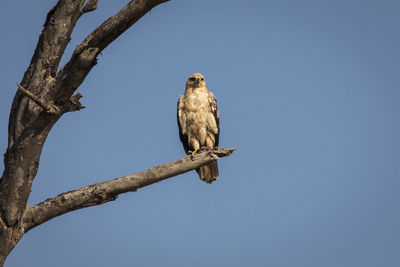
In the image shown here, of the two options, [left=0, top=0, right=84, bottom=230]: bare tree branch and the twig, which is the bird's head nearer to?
[left=0, top=0, right=84, bottom=230]: bare tree branch

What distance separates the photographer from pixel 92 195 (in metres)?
4.89

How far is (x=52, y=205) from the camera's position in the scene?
15.8 feet

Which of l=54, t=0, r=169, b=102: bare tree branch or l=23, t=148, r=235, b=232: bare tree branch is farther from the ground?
l=54, t=0, r=169, b=102: bare tree branch

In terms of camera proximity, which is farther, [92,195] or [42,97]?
[92,195]

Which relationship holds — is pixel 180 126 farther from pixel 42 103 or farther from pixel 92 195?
pixel 42 103

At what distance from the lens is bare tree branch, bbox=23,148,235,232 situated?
4.75 meters

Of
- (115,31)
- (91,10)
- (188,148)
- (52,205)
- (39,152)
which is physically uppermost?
(188,148)

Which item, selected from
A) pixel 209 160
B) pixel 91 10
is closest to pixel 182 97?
pixel 209 160

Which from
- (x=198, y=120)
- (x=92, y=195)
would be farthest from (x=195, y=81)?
(x=92, y=195)

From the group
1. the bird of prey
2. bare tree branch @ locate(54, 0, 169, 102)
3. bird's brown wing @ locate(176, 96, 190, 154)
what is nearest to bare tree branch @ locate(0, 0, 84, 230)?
bare tree branch @ locate(54, 0, 169, 102)

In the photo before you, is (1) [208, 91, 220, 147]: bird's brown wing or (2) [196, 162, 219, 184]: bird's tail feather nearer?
(2) [196, 162, 219, 184]: bird's tail feather

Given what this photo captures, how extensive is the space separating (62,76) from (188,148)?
5.36 metres

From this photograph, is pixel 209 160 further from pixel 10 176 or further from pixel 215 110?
pixel 215 110

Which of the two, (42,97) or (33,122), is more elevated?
(42,97)
